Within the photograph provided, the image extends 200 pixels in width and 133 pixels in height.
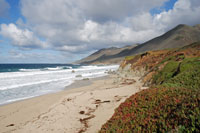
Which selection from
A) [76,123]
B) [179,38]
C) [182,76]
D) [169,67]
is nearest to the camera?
[76,123]

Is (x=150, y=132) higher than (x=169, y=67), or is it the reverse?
(x=169, y=67)

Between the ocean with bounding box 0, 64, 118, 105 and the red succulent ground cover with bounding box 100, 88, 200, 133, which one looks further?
the ocean with bounding box 0, 64, 118, 105

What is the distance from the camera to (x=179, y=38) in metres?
127

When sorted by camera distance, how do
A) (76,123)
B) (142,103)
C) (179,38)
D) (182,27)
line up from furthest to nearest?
(182,27) < (179,38) < (76,123) < (142,103)

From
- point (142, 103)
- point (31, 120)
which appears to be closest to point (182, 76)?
point (142, 103)

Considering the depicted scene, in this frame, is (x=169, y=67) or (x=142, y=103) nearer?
(x=142, y=103)

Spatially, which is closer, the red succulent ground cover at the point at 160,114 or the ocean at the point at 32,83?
the red succulent ground cover at the point at 160,114

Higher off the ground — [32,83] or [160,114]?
[160,114]

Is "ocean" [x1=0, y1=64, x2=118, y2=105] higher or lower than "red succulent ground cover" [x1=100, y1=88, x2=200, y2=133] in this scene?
lower

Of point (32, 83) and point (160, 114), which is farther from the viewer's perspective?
point (32, 83)

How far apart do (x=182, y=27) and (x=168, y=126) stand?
187921 mm

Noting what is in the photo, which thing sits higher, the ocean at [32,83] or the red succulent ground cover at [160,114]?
the red succulent ground cover at [160,114]

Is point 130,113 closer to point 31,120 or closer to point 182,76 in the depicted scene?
point 182,76

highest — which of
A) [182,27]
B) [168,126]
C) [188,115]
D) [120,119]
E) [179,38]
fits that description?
[182,27]
